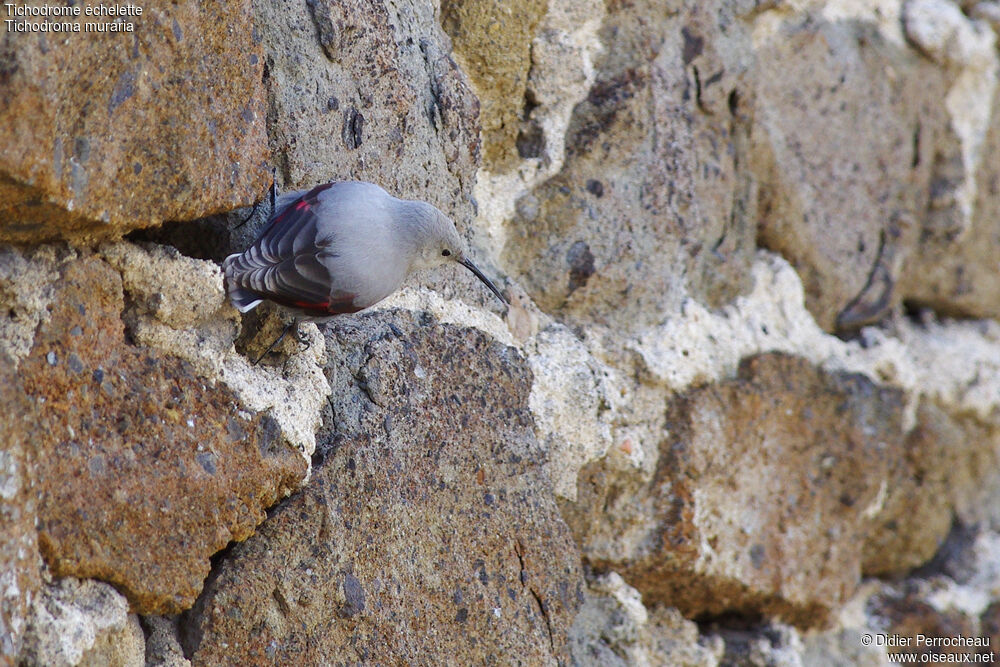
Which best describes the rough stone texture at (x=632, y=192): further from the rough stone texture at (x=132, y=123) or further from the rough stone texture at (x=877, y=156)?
the rough stone texture at (x=132, y=123)

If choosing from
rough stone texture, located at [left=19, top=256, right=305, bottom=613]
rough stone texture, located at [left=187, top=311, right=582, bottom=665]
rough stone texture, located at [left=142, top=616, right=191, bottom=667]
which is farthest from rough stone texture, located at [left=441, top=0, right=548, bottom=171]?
rough stone texture, located at [left=142, top=616, right=191, bottom=667]

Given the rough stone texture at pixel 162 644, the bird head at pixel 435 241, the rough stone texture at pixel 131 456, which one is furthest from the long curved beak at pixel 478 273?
the rough stone texture at pixel 162 644

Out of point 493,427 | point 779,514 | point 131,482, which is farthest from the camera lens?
point 779,514

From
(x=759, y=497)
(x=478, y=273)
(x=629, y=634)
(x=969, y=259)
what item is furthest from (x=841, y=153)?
(x=629, y=634)

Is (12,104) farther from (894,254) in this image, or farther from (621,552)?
(894,254)

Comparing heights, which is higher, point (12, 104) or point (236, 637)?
point (12, 104)

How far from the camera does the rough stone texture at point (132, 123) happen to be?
110 centimetres

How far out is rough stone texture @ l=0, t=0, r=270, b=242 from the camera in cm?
110

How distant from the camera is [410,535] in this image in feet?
5.02

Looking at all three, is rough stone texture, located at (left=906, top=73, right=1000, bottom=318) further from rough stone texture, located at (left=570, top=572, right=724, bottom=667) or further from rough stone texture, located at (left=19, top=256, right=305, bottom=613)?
rough stone texture, located at (left=19, top=256, right=305, bottom=613)

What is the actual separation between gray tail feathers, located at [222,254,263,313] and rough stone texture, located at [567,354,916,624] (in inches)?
28.0

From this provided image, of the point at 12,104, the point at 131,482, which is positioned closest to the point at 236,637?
the point at 131,482

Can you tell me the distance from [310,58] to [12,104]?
1.87 ft

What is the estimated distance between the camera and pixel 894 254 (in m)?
A: 2.60
